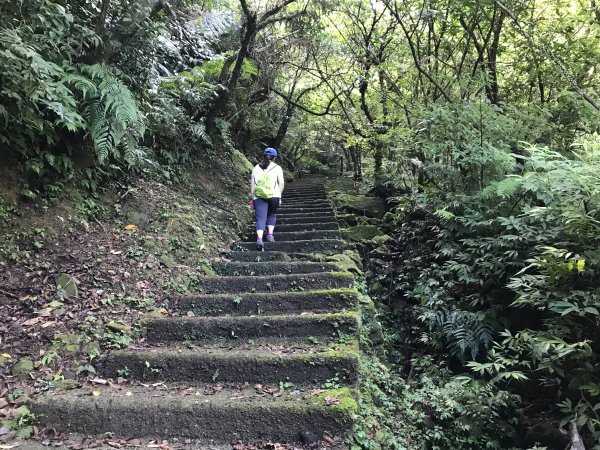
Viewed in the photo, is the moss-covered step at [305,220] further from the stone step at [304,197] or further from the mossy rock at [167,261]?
the mossy rock at [167,261]

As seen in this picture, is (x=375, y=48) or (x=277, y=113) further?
(x=277, y=113)

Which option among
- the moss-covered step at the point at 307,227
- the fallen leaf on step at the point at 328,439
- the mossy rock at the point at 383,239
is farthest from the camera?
the moss-covered step at the point at 307,227


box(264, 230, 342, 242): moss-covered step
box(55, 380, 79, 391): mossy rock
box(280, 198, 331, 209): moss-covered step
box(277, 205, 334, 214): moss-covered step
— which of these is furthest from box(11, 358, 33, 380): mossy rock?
box(280, 198, 331, 209): moss-covered step

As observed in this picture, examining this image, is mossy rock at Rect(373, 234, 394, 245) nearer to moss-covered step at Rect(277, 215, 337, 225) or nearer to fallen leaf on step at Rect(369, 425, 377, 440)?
moss-covered step at Rect(277, 215, 337, 225)

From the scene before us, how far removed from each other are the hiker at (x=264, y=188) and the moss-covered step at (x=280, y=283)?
1.42 meters

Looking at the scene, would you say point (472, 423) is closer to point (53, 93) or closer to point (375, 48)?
point (53, 93)

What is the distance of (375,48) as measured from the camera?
34.0 ft

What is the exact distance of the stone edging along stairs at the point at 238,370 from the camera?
2.82 meters

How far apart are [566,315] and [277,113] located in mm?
12819

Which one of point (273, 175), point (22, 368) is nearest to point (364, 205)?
point (273, 175)

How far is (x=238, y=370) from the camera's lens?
3.36 m

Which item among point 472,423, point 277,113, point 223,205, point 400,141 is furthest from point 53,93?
point 277,113

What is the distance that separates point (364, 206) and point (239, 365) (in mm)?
6455

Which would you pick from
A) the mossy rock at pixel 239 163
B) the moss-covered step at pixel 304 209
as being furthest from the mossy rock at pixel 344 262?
the mossy rock at pixel 239 163
